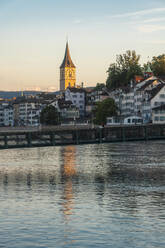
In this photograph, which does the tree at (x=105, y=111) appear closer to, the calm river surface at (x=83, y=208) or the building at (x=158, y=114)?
the building at (x=158, y=114)

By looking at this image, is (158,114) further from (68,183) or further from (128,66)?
(68,183)

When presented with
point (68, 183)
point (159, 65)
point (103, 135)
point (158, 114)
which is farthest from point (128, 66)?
point (68, 183)

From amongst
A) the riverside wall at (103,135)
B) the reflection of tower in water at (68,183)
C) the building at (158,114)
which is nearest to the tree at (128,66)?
the building at (158,114)

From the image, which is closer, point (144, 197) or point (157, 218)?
point (157, 218)

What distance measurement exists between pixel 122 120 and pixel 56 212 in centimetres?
14749

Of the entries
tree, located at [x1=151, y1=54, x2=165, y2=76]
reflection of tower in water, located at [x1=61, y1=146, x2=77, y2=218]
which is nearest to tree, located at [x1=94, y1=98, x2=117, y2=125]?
tree, located at [x1=151, y1=54, x2=165, y2=76]

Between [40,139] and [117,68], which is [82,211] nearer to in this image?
[40,139]

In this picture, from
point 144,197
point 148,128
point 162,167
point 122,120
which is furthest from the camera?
point 122,120

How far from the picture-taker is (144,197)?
28.8m

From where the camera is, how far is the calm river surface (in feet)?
65.3

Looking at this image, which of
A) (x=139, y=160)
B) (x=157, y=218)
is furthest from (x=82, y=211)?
(x=139, y=160)

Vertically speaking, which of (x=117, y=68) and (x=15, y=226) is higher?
(x=117, y=68)

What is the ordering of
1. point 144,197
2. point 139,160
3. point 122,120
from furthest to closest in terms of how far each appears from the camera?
point 122,120, point 139,160, point 144,197

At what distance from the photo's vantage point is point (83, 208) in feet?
84.8
